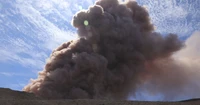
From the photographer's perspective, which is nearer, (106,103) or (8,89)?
(106,103)

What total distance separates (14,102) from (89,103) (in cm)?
512

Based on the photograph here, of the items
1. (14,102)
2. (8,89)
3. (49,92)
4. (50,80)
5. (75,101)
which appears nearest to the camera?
(14,102)

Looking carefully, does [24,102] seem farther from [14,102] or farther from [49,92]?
[49,92]

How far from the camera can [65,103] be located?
19.9m

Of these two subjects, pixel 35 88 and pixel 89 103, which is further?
pixel 35 88

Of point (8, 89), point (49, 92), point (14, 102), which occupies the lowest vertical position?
point (14, 102)

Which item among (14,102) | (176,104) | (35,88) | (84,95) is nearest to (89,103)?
(14,102)

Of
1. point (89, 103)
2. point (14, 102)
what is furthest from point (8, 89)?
point (89, 103)

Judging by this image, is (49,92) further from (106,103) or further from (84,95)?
(106,103)

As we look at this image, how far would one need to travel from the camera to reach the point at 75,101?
20.6m

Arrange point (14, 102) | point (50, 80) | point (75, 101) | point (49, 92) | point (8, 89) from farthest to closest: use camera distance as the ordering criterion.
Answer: point (50, 80)
point (49, 92)
point (8, 89)
point (75, 101)
point (14, 102)

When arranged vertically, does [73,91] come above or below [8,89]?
above

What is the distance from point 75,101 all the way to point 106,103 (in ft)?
7.48

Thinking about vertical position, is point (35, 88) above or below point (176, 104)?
above
